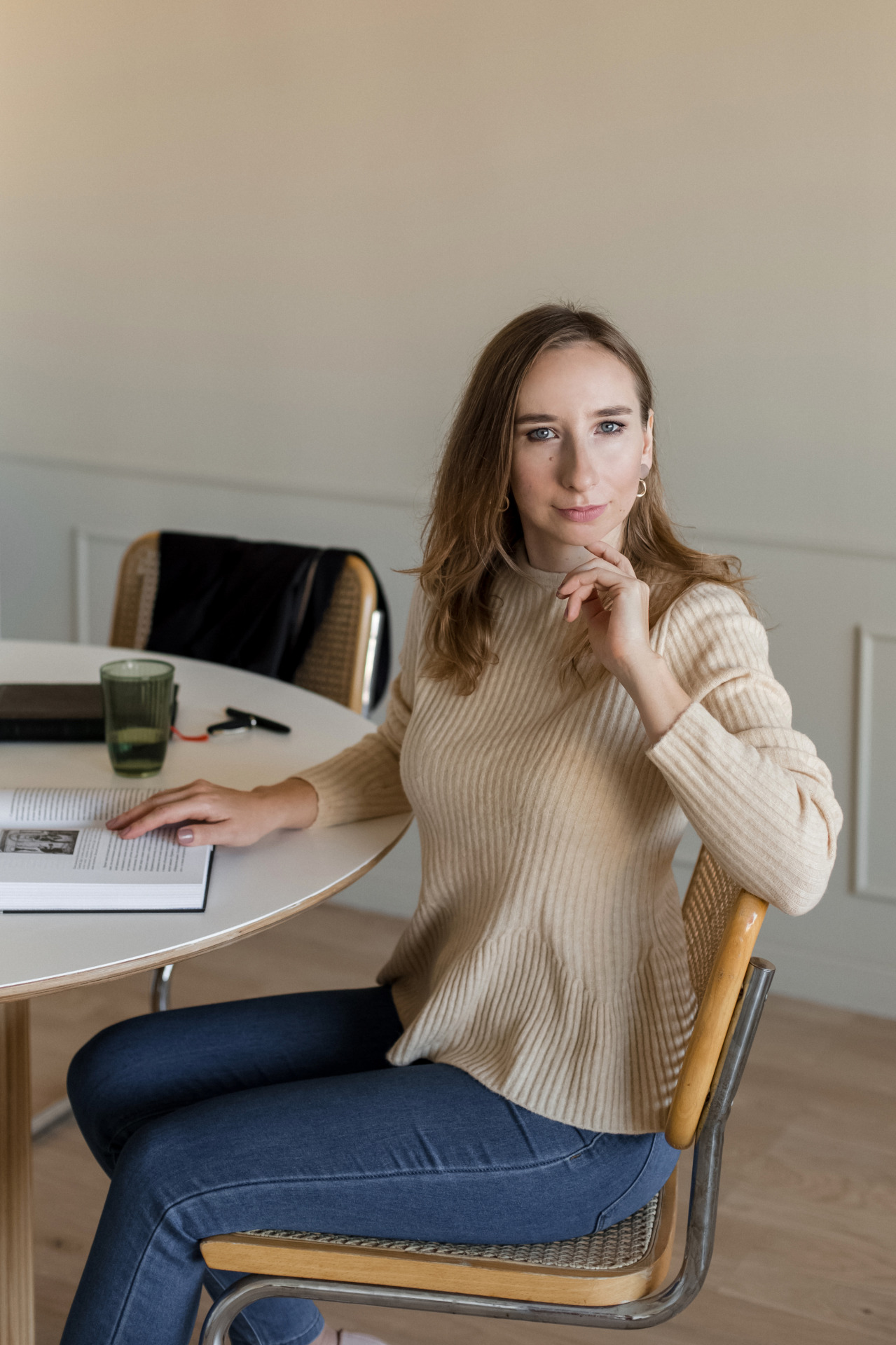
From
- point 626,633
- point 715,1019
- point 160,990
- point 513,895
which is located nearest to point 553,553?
point 626,633

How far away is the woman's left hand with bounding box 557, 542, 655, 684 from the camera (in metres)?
1.06

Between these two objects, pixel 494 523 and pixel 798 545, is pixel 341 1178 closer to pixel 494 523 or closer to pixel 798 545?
pixel 494 523

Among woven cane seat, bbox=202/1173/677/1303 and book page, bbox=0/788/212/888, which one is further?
book page, bbox=0/788/212/888

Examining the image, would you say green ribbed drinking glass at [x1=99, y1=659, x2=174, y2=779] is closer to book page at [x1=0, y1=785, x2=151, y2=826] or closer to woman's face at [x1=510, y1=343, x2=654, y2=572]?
book page at [x1=0, y1=785, x2=151, y2=826]

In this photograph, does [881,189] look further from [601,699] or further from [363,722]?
[601,699]

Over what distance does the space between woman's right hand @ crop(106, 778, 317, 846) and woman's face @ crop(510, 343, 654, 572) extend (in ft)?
1.37

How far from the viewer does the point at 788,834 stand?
100 cm

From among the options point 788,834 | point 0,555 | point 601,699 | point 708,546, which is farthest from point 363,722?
point 0,555

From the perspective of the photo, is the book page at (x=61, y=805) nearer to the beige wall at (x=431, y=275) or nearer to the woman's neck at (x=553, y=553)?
the woman's neck at (x=553, y=553)

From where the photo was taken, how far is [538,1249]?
109 cm

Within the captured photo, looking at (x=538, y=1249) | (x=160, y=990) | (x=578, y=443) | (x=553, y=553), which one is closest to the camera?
(x=538, y=1249)

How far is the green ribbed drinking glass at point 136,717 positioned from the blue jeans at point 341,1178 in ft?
1.50

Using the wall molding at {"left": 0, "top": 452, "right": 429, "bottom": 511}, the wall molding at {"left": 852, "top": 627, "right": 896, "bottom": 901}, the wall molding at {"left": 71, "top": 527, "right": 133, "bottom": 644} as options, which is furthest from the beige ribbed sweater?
the wall molding at {"left": 71, "top": 527, "right": 133, "bottom": 644}

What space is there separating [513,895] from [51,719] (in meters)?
0.73
